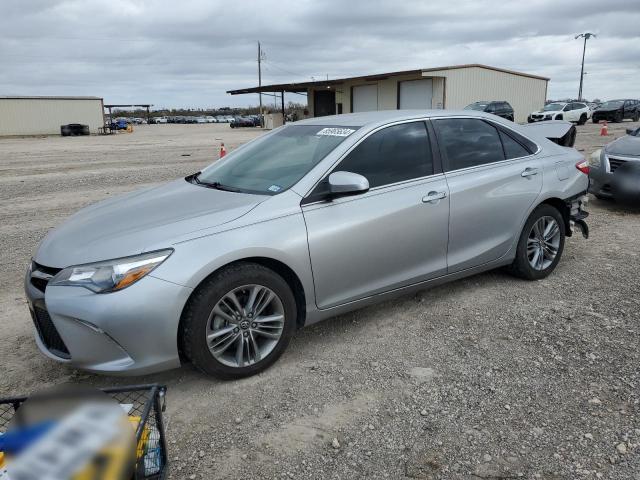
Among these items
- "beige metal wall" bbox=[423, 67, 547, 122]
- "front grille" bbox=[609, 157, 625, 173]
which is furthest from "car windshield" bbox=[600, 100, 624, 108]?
"front grille" bbox=[609, 157, 625, 173]

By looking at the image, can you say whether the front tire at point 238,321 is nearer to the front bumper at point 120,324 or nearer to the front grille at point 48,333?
the front bumper at point 120,324

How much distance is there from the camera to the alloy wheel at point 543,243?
472cm

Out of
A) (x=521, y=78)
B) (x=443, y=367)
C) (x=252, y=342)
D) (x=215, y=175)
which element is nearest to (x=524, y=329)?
(x=443, y=367)

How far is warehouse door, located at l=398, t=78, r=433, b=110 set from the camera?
33750 mm

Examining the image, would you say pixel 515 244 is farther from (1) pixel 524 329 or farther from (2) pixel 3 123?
(2) pixel 3 123

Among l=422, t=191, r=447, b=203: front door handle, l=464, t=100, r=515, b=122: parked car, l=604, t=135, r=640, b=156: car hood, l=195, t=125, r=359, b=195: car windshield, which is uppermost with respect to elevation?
l=464, t=100, r=515, b=122: parked car

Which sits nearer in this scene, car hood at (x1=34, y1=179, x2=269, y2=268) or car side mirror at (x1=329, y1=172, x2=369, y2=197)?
car hood at (x1=34, y1=179, x2=269, y2=268)

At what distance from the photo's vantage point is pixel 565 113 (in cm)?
3212

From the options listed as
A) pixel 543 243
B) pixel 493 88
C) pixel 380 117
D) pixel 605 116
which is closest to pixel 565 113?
pixel 605 116

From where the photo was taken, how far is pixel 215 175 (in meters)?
4.22

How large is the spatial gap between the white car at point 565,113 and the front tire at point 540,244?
29.4 m

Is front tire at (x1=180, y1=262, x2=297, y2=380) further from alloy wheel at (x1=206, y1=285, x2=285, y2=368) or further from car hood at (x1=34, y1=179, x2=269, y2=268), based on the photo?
car hood at (x1=34, y1=179, x2=269, y2=268)

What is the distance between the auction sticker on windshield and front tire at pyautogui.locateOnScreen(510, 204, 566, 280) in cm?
184

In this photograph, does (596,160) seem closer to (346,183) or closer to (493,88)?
(346,183)
